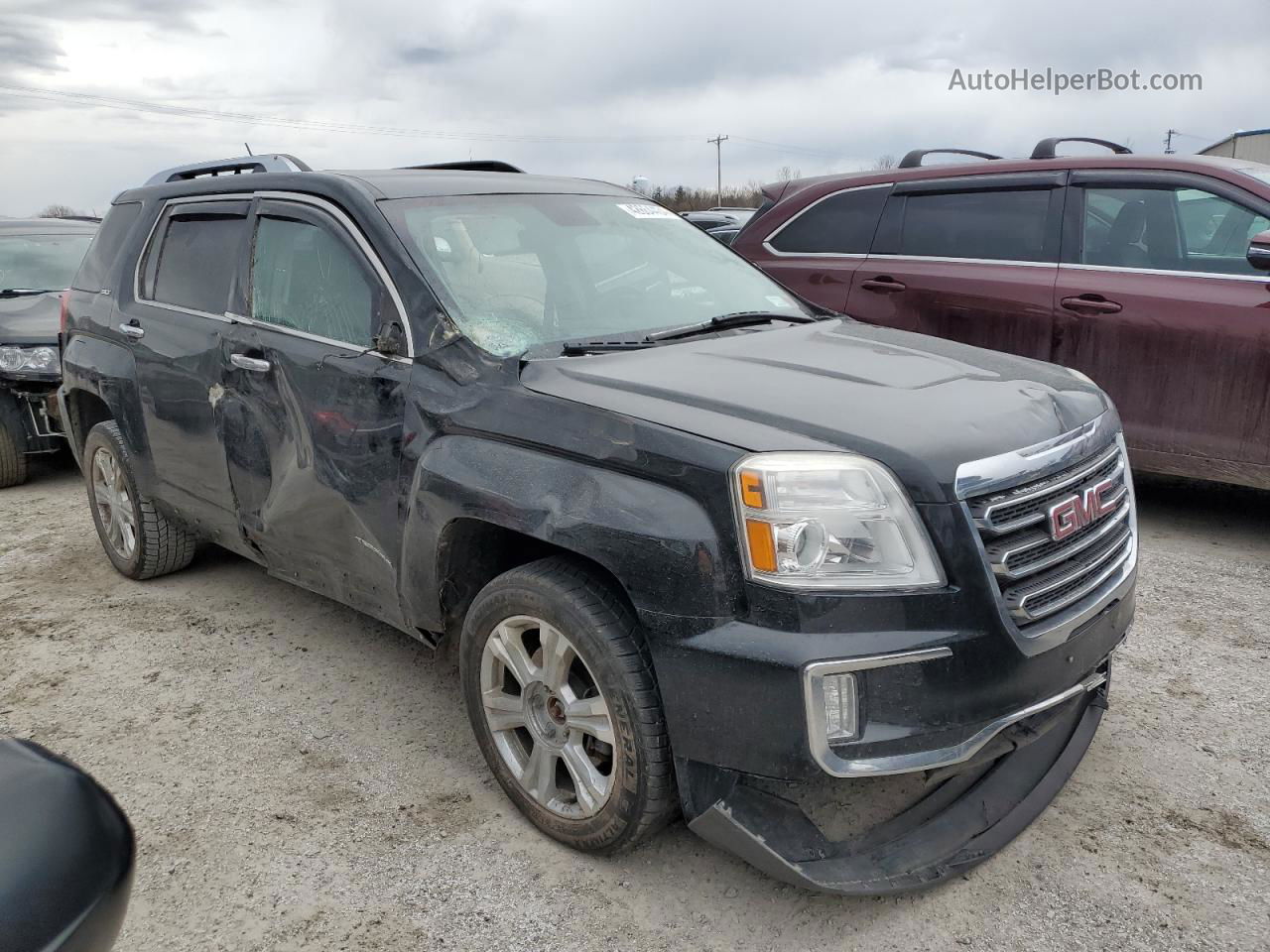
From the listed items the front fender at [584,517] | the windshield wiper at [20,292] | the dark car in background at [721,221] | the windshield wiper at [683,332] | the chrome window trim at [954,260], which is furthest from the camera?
the dark car in background at [721,221]

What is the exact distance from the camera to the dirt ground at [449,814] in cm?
244

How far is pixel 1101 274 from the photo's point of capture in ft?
16.7

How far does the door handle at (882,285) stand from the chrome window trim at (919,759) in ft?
12.4

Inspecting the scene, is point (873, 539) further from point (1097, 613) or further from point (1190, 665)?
point (1190, 665)

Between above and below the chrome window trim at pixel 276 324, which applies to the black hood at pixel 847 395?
below

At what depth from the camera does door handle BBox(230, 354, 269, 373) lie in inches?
137

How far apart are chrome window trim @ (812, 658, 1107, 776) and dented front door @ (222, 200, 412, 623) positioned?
4.87ft

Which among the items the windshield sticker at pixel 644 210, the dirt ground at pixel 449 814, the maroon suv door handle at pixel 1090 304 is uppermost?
the windshield sticker at pixel 644 210

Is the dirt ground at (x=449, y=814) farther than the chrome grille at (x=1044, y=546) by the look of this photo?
Yes

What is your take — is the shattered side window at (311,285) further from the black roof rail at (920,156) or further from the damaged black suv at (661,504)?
the black roof rail at (920,156)

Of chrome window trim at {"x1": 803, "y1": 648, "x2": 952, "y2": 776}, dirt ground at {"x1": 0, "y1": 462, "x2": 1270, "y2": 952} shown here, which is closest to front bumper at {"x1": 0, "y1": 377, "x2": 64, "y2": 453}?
dirt ground at {"x1": 0, "y1": 462, "x2": 1270, "y2": 952}

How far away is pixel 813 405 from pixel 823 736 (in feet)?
2.58

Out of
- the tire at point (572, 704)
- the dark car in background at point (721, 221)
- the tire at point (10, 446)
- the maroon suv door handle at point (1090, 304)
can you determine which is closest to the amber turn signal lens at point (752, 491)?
the tire at point (572, 704)

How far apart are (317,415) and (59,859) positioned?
2217 millimetres
